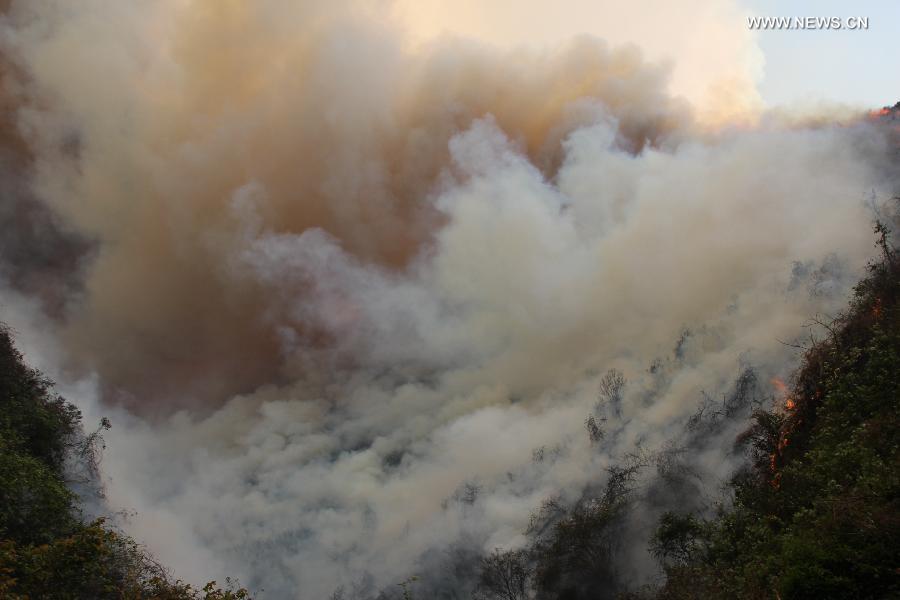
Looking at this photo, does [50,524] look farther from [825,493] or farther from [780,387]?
[780,387]

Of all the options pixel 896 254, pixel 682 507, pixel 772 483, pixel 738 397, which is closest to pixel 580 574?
pixel 682 507

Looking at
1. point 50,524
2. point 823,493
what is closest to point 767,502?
point 823,493

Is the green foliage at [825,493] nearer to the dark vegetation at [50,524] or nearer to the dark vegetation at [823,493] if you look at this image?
the dark vegetation at [823,493]

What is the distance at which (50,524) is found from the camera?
100ft

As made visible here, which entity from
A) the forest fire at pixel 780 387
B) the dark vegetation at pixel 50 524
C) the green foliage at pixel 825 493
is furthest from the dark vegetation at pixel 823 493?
the dark vegetation at pixel 50 524

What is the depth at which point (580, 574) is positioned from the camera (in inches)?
2886

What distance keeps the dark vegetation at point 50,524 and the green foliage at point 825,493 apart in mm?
21511

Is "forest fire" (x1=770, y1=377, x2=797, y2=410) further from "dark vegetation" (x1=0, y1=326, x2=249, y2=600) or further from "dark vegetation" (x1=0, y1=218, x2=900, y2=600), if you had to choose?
"dark vegetation" (x1=0, y1=326, x2=249, y2=600)

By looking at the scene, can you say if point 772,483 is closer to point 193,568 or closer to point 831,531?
point 831,531

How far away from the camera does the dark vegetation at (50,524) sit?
2366 centimetres

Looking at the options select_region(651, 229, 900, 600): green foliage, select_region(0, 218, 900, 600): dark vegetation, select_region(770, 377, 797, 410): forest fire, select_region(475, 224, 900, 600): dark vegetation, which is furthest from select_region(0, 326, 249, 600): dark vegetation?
select_region(770, 377, 797, 410): forest fire

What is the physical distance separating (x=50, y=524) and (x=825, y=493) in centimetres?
3885

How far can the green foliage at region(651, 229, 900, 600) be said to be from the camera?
2167cm

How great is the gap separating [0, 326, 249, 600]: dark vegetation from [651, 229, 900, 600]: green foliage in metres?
21.5
